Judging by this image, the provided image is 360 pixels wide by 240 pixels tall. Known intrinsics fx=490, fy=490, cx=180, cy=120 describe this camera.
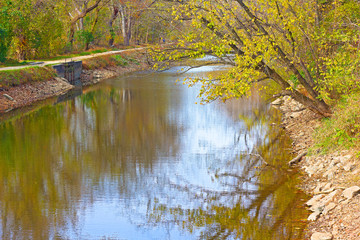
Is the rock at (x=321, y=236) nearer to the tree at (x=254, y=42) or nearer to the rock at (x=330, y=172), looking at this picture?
the rock at (x=330, y=172)

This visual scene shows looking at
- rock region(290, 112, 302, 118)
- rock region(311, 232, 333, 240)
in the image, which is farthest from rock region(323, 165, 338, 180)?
rock region(290, 112, 302, 118)

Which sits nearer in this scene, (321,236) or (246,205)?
(321,236)

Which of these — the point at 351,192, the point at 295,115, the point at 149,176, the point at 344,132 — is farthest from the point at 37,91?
the point at 351,192

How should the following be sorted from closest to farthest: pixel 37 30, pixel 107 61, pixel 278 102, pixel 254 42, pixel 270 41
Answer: pixel 254 42, pixel 270 41, pixel 278 102, pixel 37 30, pixel 107 61

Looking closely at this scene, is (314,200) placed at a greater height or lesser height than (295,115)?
lesser

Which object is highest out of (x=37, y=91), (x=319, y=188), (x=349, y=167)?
(x=37, y=91)

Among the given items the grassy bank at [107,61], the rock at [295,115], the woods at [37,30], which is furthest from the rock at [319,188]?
the grassy bank at [107,61]

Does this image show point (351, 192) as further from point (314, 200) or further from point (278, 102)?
point (278, 102)

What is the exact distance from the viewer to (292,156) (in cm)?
1369

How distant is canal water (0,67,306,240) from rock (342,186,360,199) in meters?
0.97

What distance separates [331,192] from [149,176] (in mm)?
4632

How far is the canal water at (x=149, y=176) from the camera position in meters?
9.39

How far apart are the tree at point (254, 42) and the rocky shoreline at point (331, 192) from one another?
201 centimetres

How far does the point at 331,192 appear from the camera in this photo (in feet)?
32.1
